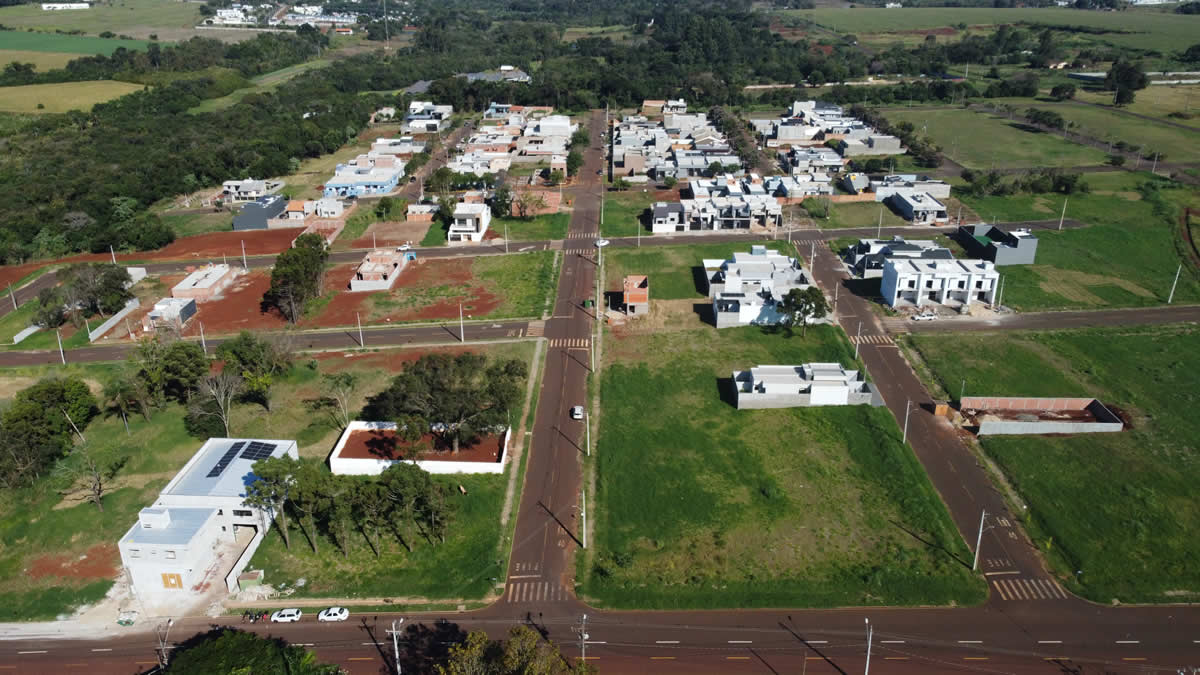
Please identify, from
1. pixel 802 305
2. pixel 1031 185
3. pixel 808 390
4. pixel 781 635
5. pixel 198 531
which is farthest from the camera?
pixel 1031 185

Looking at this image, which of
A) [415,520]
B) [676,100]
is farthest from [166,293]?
[676,100]

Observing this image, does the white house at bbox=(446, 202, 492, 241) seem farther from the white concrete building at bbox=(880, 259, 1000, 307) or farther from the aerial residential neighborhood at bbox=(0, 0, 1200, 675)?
the white concrete building at bbox=(880, 259, 1000, 307)

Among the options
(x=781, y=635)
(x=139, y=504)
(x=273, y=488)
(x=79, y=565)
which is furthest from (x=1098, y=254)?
(x=79, y=565)

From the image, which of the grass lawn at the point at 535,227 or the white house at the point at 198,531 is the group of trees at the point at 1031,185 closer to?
the grass lawn at the point at 535,227

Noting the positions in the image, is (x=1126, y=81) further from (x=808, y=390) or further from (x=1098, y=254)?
(x=808, y=390)

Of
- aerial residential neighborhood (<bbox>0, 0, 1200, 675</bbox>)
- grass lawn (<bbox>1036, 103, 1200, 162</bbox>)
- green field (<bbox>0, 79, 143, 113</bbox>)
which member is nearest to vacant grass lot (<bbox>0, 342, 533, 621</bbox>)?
aerial residential neighborhood (<bbox>0, 0, 1200, 675</bbox>)

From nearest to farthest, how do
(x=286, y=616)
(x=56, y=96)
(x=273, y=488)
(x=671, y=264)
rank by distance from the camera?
1. (x=286, y=616)
2. (x=273, y=488)
3. (x=671, y=264)
4. (x=56, y=96)

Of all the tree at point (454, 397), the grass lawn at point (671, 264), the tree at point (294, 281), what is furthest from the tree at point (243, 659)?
the grass lawn at point (671, 264)

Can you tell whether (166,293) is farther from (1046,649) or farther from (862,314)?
(1046,649)
